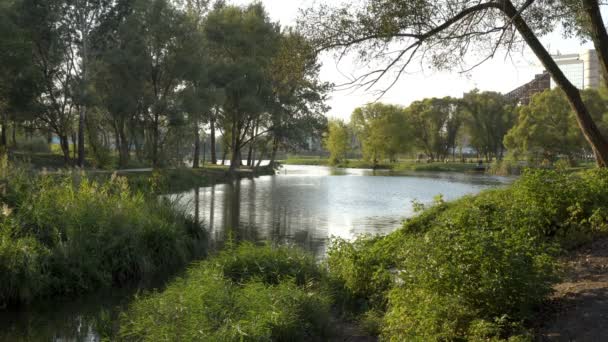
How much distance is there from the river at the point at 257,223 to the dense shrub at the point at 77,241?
450 millimetres

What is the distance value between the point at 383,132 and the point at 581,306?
7224 centimetres

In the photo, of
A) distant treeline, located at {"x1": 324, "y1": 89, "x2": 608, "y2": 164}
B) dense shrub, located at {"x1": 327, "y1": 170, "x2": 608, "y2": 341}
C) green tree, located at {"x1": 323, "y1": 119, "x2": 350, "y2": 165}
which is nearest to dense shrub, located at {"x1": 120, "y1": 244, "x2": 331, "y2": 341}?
dense shrub, located at {"x1": 327, "y1": 170, "x2": 608, "y2": 341}

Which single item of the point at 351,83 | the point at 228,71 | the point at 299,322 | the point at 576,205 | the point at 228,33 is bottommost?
the point at 299,322

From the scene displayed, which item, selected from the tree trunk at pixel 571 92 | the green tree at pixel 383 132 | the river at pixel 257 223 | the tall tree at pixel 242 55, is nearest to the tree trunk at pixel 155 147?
the river at pixel 257 223

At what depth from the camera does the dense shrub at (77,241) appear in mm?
8773

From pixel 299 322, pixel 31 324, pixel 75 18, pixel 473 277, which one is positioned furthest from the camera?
pixel 75 18

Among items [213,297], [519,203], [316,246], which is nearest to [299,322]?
[213,297]

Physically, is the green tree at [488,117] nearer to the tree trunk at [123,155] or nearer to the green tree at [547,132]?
the green tree at [547,132]

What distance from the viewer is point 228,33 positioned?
40.0 meters

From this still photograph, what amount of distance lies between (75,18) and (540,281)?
3392 centimetres

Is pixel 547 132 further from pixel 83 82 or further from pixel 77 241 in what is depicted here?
pixel 77 241

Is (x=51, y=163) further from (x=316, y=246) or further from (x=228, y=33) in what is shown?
(x=316, y=246)

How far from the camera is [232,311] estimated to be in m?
6.31

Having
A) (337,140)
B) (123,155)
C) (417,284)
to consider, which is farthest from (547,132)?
(417,284)
